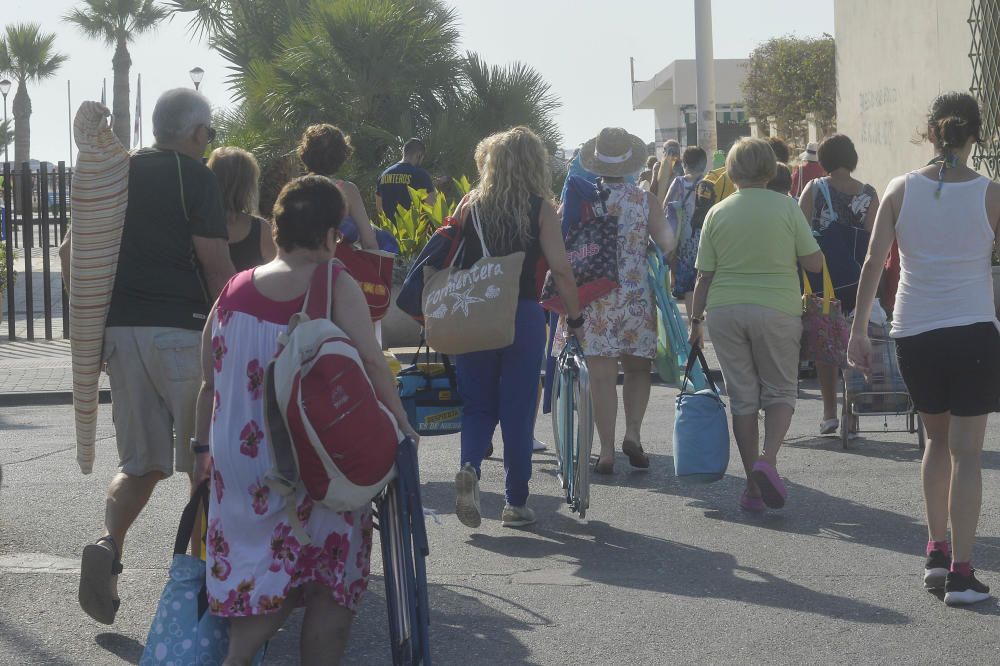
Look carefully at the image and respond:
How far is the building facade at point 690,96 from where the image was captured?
4628 centimetres

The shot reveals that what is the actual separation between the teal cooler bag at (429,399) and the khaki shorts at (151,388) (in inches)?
70.8

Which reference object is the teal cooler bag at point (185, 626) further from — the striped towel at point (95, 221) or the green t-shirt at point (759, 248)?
the green t-shirt at point (759, 248)

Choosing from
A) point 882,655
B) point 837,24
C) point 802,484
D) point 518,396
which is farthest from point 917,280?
point 837,24

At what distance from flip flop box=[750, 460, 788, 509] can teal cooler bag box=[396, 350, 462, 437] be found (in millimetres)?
1456

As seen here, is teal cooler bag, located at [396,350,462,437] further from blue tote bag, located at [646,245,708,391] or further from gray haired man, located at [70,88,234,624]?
gray haired man, located at [70,88,234,624]

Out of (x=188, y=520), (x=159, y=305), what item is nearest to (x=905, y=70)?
(x=159, y=305)

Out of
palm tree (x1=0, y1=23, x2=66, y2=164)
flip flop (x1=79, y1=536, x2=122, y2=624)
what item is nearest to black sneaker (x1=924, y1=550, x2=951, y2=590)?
flip flop (x1=79, y1=536, x2=122, y2=624)

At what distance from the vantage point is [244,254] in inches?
231

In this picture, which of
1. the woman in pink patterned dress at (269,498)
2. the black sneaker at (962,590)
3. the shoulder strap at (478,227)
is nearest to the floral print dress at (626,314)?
the shoulder strap at (478,227)

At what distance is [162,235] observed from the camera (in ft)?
16.3

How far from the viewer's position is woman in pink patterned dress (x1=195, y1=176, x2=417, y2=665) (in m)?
3.80

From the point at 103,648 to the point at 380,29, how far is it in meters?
15.4

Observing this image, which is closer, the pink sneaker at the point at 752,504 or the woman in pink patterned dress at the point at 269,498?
the woman in pink patterned dress at the point at 269,498

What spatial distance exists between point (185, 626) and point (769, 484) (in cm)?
346
